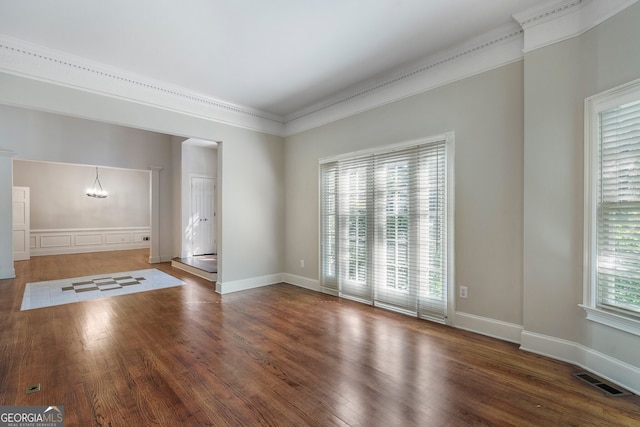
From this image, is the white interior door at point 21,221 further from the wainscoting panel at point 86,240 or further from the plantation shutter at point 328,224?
the plantation shutter at point 328,224

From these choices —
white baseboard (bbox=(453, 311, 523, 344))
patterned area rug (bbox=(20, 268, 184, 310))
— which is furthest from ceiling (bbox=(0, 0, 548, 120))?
patterned area rug (bbox=(20, 268, 184, 310))

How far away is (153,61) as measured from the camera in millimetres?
3305

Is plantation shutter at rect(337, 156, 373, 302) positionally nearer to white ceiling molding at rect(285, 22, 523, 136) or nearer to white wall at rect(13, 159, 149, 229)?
white ceiling molding at rect(285, 22, 523, 136)

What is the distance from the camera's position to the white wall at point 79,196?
27.5ft

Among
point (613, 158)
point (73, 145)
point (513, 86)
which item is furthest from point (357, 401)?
point (73, 145)

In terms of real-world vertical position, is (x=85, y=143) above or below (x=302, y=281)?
above

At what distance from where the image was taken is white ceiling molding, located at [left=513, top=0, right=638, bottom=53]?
87.2 inches

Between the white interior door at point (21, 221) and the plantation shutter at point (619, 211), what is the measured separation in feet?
36.6

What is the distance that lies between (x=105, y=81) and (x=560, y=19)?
4.80 metres

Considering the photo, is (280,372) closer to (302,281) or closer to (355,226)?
(355,226)

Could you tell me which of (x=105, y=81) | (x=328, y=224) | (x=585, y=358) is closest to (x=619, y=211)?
(x=585, y=358)

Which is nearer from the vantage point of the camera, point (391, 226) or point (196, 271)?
point (391, 226)

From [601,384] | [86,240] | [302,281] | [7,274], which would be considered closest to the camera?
[601,384]

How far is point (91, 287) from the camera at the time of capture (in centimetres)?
501
